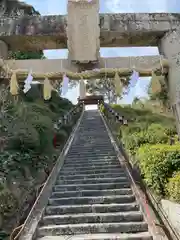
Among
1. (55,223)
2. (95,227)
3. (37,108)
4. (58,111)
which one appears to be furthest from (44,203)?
(58,111)

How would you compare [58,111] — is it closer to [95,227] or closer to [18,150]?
[18,150]

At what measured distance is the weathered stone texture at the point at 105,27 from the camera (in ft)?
27.0

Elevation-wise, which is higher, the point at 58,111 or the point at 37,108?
the point at 58,111

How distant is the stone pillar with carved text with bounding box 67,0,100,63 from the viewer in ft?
26.1

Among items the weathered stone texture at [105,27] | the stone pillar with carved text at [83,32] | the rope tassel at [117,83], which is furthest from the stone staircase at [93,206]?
the weathered stone texture at [105,27]

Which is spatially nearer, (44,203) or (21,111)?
(44,203)

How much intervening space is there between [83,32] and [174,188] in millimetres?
4137

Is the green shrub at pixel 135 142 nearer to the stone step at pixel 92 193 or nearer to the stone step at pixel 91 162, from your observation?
the stone step at pixel 91 162

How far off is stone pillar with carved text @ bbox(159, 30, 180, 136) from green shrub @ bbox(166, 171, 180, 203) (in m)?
1.14

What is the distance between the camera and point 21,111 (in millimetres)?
14250

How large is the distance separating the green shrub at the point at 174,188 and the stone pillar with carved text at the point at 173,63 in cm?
114

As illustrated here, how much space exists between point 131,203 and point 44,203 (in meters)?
2.10

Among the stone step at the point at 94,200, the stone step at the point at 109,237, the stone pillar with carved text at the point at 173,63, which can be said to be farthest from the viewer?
the stone step at the point at 94,200

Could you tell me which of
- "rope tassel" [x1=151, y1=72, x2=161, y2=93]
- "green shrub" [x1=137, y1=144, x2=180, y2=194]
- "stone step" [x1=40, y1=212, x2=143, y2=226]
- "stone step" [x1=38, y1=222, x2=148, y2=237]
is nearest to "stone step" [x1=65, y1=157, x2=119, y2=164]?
"green shrub" [x1=137, y1=144, x2=180, y2=194]
